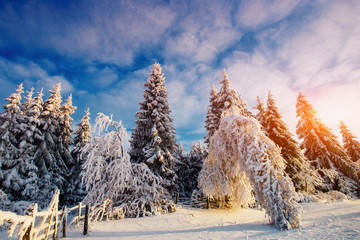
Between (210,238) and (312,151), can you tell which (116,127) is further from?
(312,151)

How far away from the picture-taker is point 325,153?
18.7 metres

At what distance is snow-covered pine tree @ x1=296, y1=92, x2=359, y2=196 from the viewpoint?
16906 millimetres

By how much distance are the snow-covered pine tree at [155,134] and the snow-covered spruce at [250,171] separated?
4125mm

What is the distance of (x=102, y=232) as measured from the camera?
738cm

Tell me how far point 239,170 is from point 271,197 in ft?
7.30

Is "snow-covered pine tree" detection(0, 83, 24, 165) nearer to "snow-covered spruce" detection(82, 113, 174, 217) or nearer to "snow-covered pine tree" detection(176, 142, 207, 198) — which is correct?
"snow-covered spruce" detection(82, 113, 174, 217)

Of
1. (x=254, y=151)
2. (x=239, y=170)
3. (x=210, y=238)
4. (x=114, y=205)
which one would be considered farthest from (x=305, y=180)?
(x=114, y=205)

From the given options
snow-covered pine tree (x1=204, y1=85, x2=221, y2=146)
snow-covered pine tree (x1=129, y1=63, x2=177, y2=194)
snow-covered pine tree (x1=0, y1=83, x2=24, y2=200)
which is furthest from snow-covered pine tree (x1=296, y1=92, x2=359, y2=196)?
snow-covered pine tree (x1=0, y1=83, x2=24, y2=200)

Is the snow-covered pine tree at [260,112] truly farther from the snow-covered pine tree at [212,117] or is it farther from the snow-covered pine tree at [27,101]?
the snow-covered pine tree at [27,101]

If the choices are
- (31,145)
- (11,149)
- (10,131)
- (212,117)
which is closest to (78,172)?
(31,145)

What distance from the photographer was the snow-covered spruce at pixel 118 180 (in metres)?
10.6

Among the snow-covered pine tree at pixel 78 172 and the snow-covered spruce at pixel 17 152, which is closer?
the snow-covered spruce at pixel 17 152

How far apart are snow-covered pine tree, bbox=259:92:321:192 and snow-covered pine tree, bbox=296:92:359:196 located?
133cm

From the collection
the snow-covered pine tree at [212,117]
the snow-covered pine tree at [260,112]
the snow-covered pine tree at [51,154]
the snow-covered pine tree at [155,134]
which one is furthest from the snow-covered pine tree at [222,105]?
the snow-covered pine tree at [51,154]
